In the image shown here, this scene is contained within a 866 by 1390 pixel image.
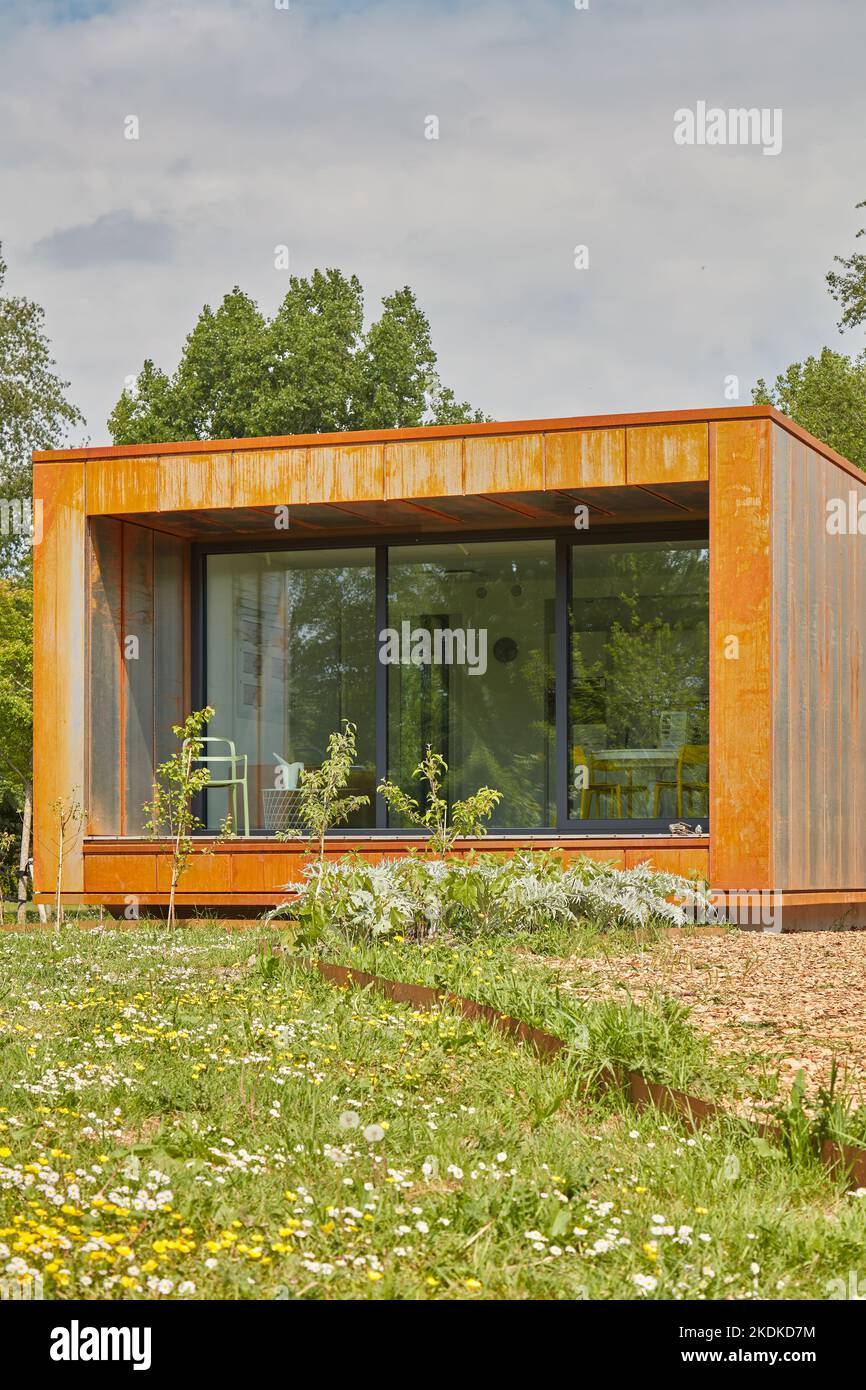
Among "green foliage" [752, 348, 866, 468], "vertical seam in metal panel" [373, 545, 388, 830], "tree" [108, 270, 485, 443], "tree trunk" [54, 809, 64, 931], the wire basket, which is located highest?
"tree" [108, 270, 485, 443]

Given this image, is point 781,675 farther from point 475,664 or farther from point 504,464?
point 475,664

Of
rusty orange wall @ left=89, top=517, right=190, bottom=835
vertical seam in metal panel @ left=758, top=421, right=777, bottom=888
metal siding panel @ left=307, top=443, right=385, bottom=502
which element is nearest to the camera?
vertical seam in metal panel @ left=758, top=421, right=777, bottom=888

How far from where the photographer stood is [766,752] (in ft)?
29.7

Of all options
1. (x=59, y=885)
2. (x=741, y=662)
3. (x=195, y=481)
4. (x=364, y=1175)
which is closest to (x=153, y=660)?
(x=195, y=481)

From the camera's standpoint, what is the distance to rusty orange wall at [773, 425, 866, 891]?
9.34 metres

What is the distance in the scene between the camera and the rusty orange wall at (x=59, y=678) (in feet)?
33.8

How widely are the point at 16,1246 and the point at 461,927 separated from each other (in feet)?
15.2

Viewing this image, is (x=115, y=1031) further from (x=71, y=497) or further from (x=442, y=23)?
(x=442, y=23)

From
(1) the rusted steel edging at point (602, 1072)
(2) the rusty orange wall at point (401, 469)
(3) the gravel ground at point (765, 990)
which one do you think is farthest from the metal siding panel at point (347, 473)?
(1) the rusted steel edging at point (602, 1072)

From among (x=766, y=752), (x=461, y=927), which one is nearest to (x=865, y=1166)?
(x=461, y=927)

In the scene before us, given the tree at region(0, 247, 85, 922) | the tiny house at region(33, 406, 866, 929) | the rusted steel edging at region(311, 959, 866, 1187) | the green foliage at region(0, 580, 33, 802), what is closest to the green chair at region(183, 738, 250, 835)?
the tiny house at region(33, 406, 866, 929)

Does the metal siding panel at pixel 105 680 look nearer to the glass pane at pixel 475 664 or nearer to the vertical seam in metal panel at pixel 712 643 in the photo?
the glass pane at pixel 475 664

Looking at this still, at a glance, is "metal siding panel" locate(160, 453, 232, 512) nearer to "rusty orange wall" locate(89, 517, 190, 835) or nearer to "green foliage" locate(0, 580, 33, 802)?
"rusty orange wall" locate(89, 517, 190, 835)

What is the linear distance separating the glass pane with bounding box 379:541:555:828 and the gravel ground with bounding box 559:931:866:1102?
3.52 m
